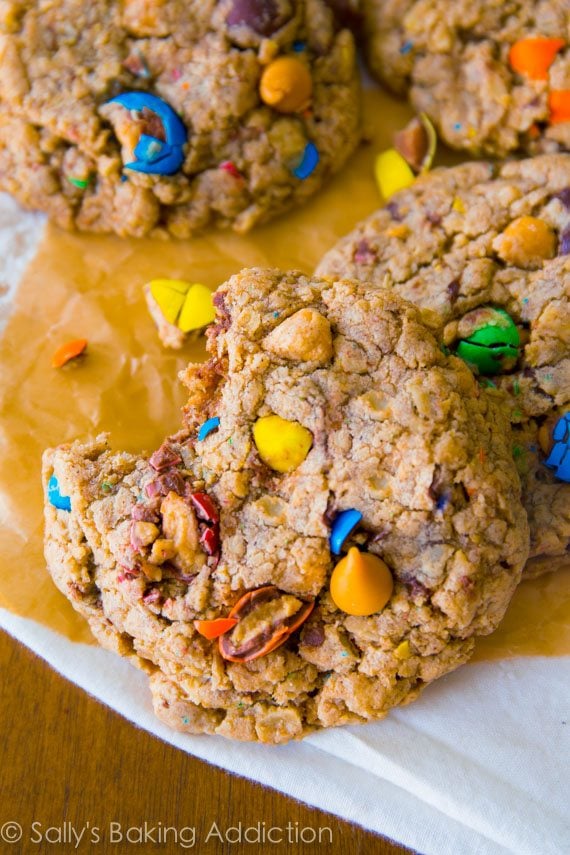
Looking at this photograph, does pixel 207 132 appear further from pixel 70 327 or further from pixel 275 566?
pixel 275 566

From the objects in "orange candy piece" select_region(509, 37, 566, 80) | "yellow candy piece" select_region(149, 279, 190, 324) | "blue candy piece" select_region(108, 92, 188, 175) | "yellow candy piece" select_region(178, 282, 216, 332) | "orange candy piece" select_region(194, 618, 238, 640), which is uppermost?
"blue candy piece" select_region(108, 92, 188, 175)

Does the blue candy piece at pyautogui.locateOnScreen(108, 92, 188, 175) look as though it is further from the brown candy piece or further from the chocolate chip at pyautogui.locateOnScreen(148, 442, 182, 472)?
the brown candy piece

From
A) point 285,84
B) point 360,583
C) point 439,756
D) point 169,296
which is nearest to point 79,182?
point 169,296

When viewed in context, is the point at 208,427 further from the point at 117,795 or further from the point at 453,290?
the point at 117,795

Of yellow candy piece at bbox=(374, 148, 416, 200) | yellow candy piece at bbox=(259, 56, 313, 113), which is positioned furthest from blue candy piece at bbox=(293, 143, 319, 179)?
yellow candy piece at bbox=(374, 148, 416, 200)

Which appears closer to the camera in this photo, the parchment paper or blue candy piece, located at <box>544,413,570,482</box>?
blue candy piece, located at <box>544,413,570,482</box>
